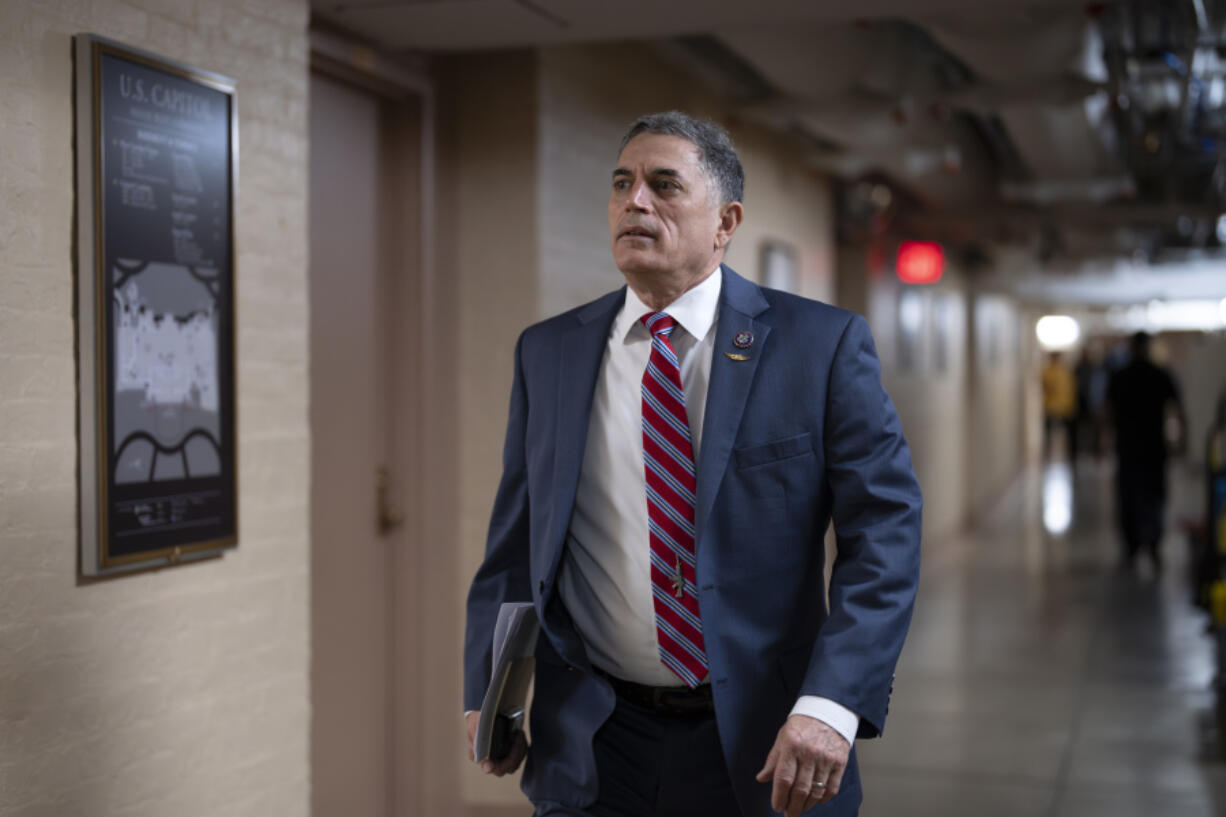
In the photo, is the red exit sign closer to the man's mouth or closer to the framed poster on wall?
the framed poster on wall

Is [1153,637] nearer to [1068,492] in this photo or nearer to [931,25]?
[931,25]

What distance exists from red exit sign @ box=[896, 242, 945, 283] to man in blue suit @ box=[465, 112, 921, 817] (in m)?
8.06

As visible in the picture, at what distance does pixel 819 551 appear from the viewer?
6.38ft

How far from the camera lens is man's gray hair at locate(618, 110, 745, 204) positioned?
1921 millimetres

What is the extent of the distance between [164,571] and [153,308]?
0.57 meters

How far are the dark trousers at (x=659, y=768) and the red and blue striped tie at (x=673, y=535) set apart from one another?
0.09 m

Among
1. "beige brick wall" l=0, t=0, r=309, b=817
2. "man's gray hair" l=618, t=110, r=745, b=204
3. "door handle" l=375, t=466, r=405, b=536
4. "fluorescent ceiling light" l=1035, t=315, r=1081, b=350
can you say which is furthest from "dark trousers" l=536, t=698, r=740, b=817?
"fluorescent ceiling light" l=1035, t=315, r=1081, b=350

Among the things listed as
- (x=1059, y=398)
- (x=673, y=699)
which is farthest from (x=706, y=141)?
(x=1059, y=398)

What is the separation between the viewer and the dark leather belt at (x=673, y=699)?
6.18ft

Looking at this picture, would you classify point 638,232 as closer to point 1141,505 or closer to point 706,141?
point 706,141

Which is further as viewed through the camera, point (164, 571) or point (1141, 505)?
point (1141, 505)

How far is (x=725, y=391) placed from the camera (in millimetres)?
1881

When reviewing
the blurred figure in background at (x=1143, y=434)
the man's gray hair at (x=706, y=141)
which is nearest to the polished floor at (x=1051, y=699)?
the blurred figure in background at (x=1143, y=434)

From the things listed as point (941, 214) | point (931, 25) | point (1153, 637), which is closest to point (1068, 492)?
point (941, 214)
